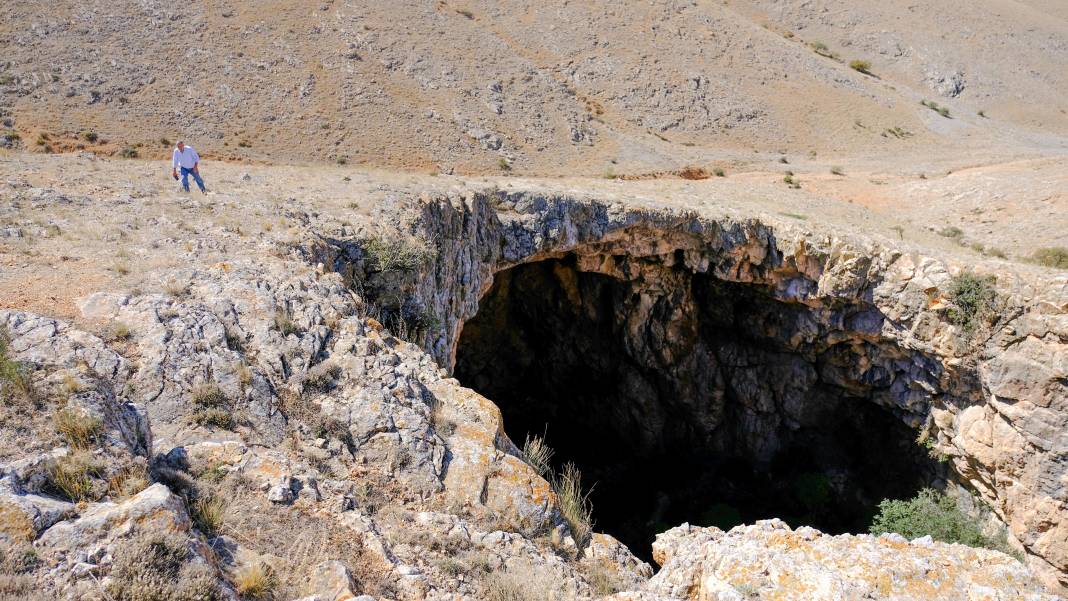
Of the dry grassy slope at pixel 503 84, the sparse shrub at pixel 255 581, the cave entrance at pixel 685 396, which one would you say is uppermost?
the dry grassy slope at pixel 503 84

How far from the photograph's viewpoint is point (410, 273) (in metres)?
10.5

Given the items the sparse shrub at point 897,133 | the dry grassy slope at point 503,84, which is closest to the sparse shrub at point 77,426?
the dry grassy slope at point 503,84

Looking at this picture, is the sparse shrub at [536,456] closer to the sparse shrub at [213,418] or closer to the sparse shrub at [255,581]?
the sparse shrub at [213,418]

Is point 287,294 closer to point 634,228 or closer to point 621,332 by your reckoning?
point 634,228

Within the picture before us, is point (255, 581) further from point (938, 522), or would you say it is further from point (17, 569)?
point (938, 522)

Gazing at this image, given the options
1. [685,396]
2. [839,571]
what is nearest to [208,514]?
[839,571]

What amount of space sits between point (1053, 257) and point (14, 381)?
72.4 ft

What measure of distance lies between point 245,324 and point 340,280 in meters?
1.90

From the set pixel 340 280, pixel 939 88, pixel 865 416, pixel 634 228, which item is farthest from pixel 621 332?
pixel 939 88

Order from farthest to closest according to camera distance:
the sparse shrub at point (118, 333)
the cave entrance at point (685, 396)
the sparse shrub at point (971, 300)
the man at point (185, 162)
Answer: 1. the cave entrance at point (685, 396)
2. the sparse shrub at point (971, 300)
3. the man at point (185, 162)
4. the sparse shrub at point (118, 333)

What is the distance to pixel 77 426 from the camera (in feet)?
13.7

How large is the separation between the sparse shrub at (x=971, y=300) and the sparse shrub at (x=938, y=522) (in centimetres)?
522

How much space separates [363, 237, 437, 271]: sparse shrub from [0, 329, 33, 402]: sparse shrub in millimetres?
5896

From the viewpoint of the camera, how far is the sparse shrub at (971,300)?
559 inches
